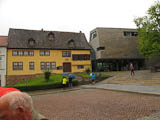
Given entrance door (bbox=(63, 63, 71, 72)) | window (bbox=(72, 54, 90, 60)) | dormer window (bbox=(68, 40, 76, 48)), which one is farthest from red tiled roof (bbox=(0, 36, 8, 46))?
window (bbox=(72, 54, 90, 60))

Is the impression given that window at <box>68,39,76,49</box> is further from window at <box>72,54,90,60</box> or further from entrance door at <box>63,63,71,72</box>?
entrance door at <box>63,63,71,72</box>

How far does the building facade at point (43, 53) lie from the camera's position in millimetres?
31000

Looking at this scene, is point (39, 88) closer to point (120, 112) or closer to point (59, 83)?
point (59, 83)

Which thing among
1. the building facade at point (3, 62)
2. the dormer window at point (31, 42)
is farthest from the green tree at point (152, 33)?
the building facade at point (3, 62)

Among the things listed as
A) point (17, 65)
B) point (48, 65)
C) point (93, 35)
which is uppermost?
point (93, 35)

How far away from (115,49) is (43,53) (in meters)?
20.2

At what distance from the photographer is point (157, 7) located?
29922mm

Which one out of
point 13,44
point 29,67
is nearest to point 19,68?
point 29,67

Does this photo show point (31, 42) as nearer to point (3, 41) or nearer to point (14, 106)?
point (3, 41)

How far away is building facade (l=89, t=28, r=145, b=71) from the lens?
1555 inches

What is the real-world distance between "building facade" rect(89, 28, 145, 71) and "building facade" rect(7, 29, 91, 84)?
4.97 meters

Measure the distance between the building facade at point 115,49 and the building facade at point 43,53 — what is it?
497 centimetres

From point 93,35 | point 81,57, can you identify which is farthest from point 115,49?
point 81,57

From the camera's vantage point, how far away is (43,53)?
33469mm
